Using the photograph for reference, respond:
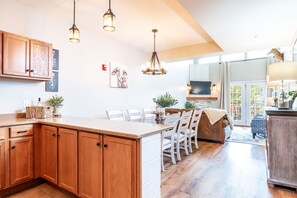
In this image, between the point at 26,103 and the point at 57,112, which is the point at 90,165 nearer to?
the point at 57,112

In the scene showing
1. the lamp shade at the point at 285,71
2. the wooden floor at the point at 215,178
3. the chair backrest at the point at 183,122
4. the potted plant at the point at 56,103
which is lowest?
the wooden floor at the point at 215,178

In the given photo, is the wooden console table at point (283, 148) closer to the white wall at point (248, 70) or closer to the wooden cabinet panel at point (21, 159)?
the wooden cabinet panel at point (21, 159)

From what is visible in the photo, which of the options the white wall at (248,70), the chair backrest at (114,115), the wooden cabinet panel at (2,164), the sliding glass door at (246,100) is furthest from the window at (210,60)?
the wooden cabinet panel at (2,164)

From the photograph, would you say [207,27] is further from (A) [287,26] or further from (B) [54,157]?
(B) [54,157]

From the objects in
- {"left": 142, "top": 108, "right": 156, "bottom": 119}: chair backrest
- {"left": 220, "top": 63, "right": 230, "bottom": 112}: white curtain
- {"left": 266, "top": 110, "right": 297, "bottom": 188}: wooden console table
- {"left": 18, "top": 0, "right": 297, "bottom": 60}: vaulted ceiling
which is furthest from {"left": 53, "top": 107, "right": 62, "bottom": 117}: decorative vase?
{"left": 220, "top": 63, "right": 230, "bottom": 112}: white curtain

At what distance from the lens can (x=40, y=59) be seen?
288cm

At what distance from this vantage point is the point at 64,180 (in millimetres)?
2207

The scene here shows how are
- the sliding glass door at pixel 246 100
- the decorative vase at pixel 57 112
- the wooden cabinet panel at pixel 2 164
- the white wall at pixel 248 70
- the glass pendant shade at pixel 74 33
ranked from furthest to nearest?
1. the sliding glass door at pixel 246 100
2. the white wall at pixel 248 70
3. the decorative vase at pixel 57 112
4. the glass pendant shade at pixel 74 33
5. the wooden cabinet panel at pixel 2 164

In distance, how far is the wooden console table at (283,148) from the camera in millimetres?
2346

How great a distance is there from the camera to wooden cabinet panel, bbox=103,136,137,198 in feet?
5.27

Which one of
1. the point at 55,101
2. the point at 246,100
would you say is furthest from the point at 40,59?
the point at 246,100

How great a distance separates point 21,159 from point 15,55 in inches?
57.8

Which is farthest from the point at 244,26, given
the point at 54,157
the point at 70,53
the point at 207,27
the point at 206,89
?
the point at 206,89

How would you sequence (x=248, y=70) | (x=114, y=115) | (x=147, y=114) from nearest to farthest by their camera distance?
(x=114, y=115)
(x=147, y=114)
(x=248, y=70)
